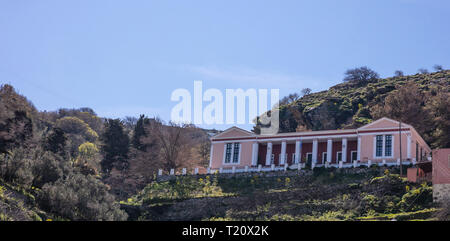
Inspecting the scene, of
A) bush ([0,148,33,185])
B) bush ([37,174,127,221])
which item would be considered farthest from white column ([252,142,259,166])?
bush ([0,148,33,185])

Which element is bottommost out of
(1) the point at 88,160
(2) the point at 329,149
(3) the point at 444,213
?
(3) the point at 444,213

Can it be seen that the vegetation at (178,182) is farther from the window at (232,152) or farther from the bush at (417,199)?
the window at (232,152)

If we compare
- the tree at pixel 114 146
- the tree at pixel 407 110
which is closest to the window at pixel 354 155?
the tree at pixel 407 110

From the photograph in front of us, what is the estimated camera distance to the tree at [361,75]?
105 metres

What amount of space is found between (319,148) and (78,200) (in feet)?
81.3

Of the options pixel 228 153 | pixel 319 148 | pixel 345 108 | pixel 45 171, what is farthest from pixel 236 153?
pixel 345 108

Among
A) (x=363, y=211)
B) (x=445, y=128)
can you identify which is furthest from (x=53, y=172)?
(x=445, y=128)

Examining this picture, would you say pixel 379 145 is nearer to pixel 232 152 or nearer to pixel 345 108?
pixel 232 152

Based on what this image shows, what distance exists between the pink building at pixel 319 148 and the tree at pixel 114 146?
13.0 meters

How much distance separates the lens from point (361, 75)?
108 m

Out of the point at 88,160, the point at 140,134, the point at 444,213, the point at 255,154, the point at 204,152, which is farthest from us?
the point at 204,152
